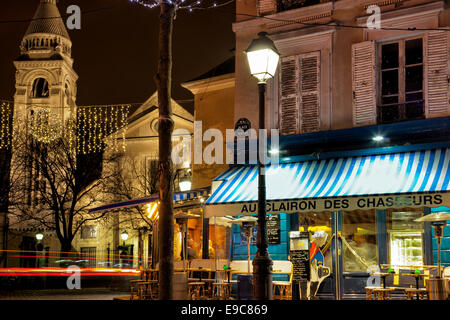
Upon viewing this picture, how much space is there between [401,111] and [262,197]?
17.4 feet

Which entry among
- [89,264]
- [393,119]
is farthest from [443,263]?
[89,264]

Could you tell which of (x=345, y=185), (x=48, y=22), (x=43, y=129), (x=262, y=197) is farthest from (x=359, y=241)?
(x=48, y=22)

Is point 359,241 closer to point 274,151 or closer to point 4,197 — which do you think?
point 274,151

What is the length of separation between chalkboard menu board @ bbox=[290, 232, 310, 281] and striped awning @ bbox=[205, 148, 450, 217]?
145cm

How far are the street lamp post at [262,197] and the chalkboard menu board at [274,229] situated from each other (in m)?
4.29

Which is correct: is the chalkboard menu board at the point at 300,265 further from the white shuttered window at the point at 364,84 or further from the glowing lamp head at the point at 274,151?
the white shuttered window at the point at 364,84

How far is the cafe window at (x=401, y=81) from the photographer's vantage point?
43.3ft

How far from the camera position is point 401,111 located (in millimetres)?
13266

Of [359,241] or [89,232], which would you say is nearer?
[359,241]

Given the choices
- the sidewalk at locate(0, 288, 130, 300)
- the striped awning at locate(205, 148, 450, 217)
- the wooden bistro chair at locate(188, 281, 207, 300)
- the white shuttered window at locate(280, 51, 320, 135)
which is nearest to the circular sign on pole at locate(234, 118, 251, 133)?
the white shuttered window at locate(280, 51, 320, 135)

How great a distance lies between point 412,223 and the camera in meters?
13.0

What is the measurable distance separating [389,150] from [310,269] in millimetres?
3324

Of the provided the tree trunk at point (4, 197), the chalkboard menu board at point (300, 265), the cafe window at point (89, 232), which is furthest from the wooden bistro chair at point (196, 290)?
the cafe window at point (89, 232)

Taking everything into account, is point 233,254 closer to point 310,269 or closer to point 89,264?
point 310,269
